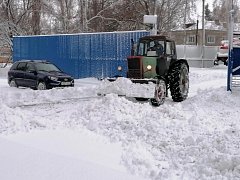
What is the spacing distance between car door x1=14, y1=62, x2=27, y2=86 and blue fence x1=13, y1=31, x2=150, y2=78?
4646 mm

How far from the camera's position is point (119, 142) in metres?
7.40

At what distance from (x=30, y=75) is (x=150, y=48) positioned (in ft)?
21.2

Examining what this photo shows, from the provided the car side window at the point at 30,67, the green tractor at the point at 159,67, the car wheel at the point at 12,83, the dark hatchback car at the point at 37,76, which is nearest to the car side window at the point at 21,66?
A: the dark hatchback car at the point at 37,76

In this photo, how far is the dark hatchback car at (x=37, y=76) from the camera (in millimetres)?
17172

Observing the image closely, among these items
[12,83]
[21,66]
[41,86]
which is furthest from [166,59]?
[12,83]

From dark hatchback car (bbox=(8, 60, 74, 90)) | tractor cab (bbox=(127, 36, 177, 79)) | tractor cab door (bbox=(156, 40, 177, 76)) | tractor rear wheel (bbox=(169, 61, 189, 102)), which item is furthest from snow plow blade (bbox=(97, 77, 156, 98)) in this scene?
dark hatchback car (bbox=(8, 60, 74, 90))

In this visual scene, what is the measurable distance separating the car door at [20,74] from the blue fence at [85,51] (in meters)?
4.65

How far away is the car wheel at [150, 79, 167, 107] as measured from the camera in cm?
1250

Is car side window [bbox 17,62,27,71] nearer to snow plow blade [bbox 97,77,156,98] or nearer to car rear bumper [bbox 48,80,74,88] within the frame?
car rear bumper [bbox 48,80,74,88]

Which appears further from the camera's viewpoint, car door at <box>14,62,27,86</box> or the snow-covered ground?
car door at <box>14,62,27,86</box>

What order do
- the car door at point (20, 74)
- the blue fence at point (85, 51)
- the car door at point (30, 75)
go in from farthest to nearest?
the blue fence at point (85, 51) < the car door at point (20, 74) < the car door at point (30, 75)

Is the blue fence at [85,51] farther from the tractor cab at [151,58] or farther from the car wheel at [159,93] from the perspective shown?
the car wheel at [159,93]

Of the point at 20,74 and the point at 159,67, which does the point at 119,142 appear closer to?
the point at 159,67

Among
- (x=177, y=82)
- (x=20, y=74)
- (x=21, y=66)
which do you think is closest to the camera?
(x=177, y=82)
